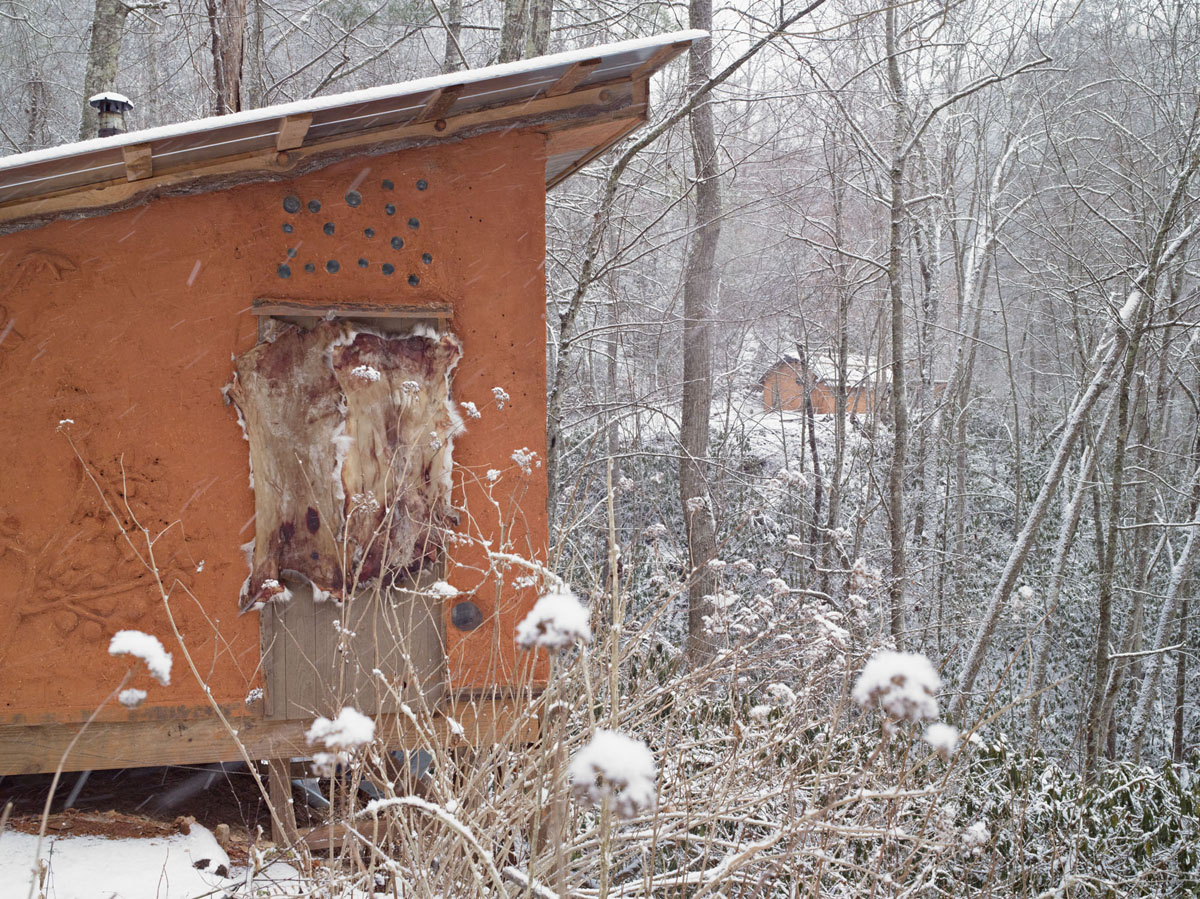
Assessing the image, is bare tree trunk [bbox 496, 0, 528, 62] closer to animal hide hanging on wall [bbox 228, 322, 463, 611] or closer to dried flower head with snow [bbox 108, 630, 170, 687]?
animal hide hanging on wall [bbox 228, 322, 463, 611]

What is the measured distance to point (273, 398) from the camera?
4664mm

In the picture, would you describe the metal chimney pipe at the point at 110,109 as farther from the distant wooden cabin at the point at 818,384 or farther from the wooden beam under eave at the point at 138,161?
the distant wooden cabin at the point at 818,384

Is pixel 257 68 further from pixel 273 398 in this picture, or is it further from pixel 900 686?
pixel 900 686

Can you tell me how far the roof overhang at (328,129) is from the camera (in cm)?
392

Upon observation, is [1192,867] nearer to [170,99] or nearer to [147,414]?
[147,414]

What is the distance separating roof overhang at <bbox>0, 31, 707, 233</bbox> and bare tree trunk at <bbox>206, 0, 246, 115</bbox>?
113 inches

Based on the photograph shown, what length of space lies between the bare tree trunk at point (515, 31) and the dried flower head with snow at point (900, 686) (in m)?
7.48

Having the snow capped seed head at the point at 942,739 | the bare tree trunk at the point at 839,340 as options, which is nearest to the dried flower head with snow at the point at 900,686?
the snow capped seed head at the point at 942,739

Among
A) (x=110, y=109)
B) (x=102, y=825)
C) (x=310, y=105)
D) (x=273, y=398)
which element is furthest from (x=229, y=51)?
(x=102, y=825)

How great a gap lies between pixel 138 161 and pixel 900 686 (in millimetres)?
4070

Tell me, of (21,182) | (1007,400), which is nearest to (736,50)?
(21,182)

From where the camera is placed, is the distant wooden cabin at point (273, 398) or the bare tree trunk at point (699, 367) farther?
the bare tree trunk at point (699, 367)

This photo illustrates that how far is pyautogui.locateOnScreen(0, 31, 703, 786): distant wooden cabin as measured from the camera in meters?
4.37

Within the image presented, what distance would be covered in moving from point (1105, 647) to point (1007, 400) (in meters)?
9.00
